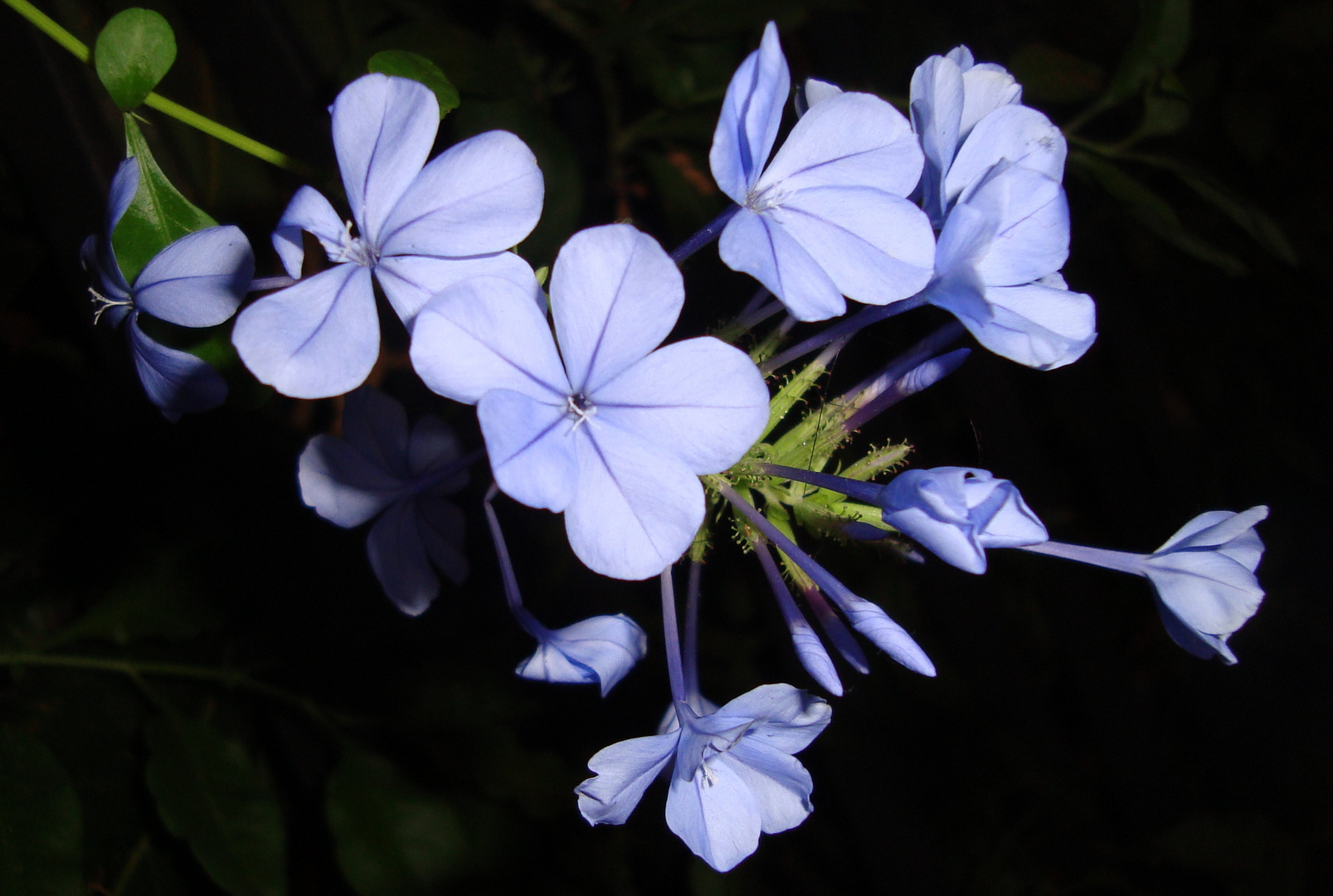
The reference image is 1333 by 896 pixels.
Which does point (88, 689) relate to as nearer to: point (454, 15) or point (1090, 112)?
point (454, 15)

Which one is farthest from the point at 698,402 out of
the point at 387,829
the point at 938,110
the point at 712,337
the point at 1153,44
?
the point at 387,829

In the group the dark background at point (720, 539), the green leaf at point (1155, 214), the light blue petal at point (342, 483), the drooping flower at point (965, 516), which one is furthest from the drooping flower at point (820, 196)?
the green leaf at point (1155, 214)

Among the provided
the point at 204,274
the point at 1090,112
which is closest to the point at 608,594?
the point at 204,274

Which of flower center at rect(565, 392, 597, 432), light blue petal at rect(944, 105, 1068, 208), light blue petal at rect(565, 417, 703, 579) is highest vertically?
light blue petal at rect(944, 105, 1068, 208)

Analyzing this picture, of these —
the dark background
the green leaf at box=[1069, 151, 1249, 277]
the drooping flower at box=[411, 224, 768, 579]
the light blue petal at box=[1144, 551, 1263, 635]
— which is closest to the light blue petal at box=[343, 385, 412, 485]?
the dark background

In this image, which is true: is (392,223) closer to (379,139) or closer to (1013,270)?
(379,139)

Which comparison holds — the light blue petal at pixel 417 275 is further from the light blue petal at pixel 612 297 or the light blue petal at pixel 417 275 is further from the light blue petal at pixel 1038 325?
the light blue petal at pixel 1038 325

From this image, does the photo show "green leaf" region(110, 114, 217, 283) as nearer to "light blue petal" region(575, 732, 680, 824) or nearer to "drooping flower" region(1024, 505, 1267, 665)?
"light blue petal" region(575, 732, 680, 824)
